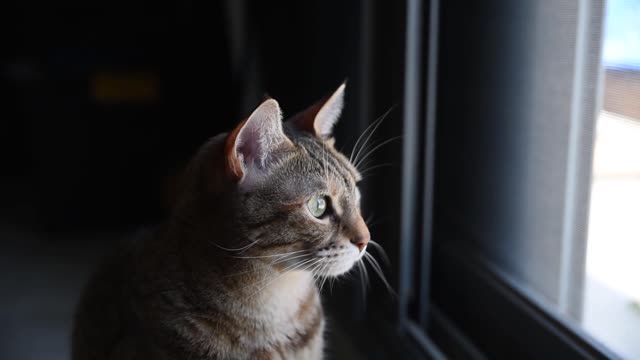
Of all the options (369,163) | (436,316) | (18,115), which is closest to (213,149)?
(369,163)

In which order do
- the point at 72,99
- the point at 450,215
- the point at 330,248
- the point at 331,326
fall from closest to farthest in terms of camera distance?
the point at 330,248 < the point at 450,215 < the point at 331,326 < the point at 72,99

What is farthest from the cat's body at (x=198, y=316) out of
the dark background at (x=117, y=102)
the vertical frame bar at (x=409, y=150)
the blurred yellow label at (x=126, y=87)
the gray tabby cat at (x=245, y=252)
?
the blurred yellow label at (x=126, y=87)

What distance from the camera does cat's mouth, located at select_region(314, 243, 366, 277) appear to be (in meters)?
0.90

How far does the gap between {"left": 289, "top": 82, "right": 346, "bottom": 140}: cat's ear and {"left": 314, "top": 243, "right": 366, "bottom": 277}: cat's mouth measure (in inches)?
7.6

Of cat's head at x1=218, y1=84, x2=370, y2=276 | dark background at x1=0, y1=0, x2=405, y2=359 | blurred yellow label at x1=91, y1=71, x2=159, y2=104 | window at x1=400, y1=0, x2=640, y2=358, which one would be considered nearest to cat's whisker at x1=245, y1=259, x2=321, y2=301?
cat's head at x1=218, y1=84, x2=370, y2=276

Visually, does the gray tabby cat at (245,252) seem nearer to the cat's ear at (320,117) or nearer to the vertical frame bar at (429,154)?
the cat's ear at (320,117)

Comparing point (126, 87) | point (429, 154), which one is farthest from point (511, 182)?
point (126, 87)

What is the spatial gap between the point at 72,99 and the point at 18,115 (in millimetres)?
977

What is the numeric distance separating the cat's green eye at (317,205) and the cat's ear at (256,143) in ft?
0.24

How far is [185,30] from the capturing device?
1958mm

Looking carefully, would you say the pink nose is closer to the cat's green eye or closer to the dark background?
the cat's green eye

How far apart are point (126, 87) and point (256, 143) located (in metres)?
1.20

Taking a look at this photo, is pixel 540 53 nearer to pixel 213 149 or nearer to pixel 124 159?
pixel 213 149

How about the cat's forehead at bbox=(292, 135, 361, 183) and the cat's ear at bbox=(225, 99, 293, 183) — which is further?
the cat's forehead at bbox=(292, 135, 361, 183)
